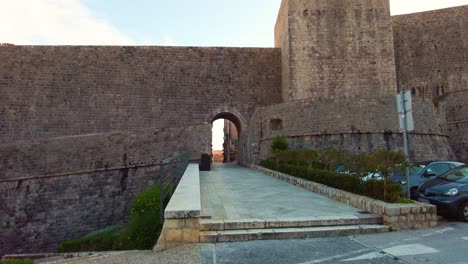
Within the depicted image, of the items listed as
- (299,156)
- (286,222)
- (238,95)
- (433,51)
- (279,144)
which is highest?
(433,51)

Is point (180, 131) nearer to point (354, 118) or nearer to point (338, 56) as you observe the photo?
point (354, 118)

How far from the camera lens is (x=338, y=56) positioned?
19438mm

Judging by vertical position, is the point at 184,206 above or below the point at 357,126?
below

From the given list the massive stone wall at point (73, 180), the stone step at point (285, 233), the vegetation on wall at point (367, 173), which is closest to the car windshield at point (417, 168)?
the vegetation on wall at point (367, 173)

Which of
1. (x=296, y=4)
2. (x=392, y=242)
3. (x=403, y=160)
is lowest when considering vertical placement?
(x=392, y=242)

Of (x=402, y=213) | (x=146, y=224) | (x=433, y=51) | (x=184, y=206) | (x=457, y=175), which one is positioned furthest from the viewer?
(x=433, y=51)

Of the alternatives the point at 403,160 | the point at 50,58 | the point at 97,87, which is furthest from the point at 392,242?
the point at 50,58

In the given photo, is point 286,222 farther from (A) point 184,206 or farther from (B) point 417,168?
(B) point 417,168

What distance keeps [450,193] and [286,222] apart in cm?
331

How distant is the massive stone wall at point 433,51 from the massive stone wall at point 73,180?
16120mm

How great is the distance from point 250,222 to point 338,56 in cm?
1659

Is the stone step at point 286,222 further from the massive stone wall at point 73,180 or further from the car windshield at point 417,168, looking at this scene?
the massive stone wall at point 73,180

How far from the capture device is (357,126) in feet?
47.5

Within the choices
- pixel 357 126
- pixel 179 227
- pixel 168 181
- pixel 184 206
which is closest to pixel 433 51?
pixel 357 126
